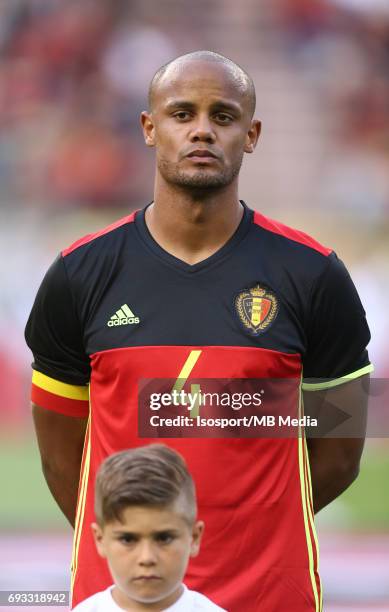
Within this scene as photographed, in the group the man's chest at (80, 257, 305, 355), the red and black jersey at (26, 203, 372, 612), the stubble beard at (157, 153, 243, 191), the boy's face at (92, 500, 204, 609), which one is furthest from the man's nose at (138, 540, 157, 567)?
the stubble beard at (157, 153, 243, 191)

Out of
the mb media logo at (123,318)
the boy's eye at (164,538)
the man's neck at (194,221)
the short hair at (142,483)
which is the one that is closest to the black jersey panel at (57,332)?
the mb media logo at (123,318)

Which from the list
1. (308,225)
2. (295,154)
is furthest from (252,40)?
(308,225)

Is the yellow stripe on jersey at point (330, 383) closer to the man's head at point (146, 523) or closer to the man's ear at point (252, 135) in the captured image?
the man's ear at point (252, 135)

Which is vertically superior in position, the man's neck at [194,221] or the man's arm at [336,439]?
the man's neck at [194,221]

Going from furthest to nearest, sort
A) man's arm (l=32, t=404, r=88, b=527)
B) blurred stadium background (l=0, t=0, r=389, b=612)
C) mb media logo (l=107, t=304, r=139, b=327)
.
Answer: blurred stadium background (l=0, t=0, r=389, b=612) → man's arm (l=32, t=404, r=88, b=527) → mb media logo (l=107, t=304, r=139, b=327)

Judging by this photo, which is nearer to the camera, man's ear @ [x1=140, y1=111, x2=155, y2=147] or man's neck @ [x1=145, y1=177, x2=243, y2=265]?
man's neck @ [x1=145, y1=177, x2=243, y2=265]

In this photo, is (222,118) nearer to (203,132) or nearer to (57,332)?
(203,132)

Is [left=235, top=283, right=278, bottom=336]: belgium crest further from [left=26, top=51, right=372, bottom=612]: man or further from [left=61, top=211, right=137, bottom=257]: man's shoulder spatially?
[left=61, top=211, right=137, bottom=257]: man's shoulder

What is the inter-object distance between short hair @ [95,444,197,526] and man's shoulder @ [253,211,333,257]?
92cm

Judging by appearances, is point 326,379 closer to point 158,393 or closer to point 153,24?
point 158,393

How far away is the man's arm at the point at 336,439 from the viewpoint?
307 centimetres

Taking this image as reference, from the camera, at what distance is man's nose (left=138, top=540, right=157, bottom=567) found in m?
2.05

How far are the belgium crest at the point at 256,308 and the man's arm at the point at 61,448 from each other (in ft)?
2.05

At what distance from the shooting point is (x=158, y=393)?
2787mm
